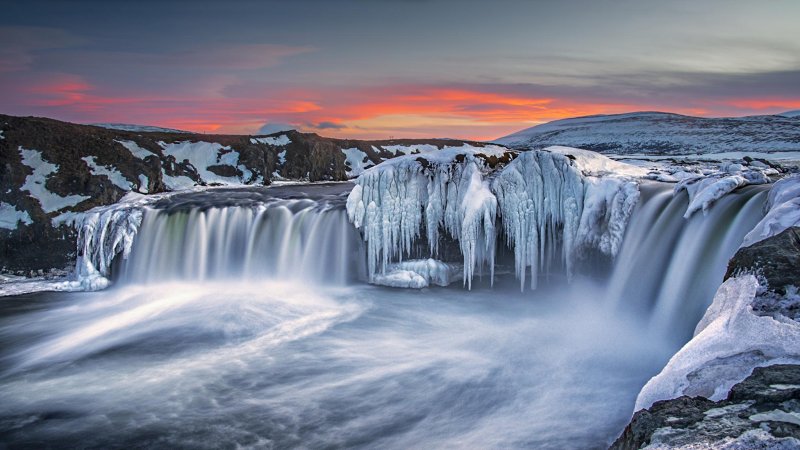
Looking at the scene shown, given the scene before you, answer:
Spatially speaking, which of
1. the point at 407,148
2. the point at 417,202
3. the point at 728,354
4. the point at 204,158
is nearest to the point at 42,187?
the point at 204,158

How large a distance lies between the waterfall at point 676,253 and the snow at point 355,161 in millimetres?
25301

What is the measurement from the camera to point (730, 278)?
5062 mm

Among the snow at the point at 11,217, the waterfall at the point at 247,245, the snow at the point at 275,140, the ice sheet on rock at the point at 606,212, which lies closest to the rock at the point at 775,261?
the ice sheet on rock at the point at 606,212

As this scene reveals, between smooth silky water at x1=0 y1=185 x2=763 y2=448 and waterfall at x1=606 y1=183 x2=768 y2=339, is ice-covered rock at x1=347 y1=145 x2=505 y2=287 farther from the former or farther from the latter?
waterfall at x1=606 y1=183 x2=768 y2=339

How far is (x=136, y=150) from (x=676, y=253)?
25.7m

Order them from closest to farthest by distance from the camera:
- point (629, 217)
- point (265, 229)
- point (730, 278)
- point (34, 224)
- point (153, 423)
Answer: point (730, 278) < point (153, 423) < point (629, 217) < point (265, 229) < point (34, 224)

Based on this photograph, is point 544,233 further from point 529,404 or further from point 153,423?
point 153,423

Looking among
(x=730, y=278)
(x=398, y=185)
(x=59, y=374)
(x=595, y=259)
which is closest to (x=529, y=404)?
(x=730, y=278)

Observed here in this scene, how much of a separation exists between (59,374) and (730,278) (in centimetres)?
1121

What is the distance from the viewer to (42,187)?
19094 millimetres

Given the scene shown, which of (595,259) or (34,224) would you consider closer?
(595,259)

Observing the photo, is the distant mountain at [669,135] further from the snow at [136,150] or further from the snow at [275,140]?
the snow at [136,150]

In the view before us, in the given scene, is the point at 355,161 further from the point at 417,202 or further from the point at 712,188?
the point at 712,188

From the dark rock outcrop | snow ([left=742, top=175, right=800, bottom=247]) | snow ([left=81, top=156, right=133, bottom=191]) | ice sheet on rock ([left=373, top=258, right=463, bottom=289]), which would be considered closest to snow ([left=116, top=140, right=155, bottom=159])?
snow ([left=81, top=156, right=133, bottom=191])
